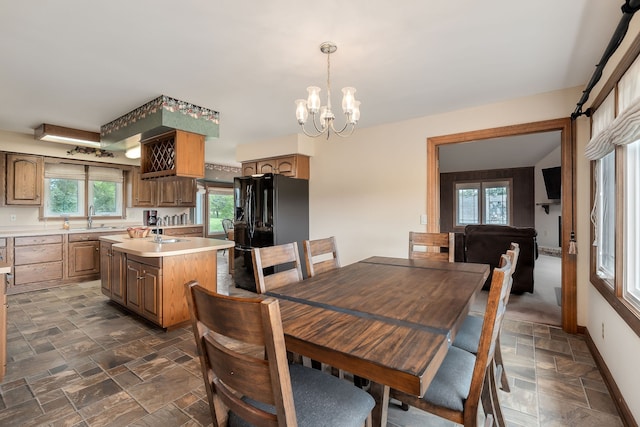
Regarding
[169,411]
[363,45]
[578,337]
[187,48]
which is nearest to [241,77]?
[187,48]

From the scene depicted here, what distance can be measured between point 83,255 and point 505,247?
20.9 feet

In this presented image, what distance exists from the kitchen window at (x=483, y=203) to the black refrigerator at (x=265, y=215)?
5.87 metres

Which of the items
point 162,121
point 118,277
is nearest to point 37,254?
point 118,277

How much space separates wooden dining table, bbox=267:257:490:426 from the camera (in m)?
0.92

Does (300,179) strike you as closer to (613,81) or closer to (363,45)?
(363,45)

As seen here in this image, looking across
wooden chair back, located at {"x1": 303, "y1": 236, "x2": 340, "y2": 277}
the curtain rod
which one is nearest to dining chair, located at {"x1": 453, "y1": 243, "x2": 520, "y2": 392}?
wooden chair back, located at {"x1": 303, "y1": 236, "x2": 340, "y2": 277}

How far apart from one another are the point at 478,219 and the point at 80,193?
30.4ft

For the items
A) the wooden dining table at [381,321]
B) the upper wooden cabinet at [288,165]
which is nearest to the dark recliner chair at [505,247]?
the wooden dining table at [381,321]

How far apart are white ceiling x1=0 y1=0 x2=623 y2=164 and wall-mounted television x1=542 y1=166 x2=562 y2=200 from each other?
16.8 feet

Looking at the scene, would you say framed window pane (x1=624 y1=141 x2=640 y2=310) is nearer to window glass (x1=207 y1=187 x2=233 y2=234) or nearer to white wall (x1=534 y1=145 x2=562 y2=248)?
white wall (x1=534 y1=145 x2=562 y2=248)

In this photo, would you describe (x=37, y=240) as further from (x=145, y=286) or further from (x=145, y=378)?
(x=145, y=378)

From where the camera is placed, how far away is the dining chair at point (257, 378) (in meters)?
0.76

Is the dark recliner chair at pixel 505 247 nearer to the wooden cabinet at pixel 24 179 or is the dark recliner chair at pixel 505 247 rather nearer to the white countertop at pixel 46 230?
the white countertop at pixel 46 230

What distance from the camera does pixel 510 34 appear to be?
199cm
